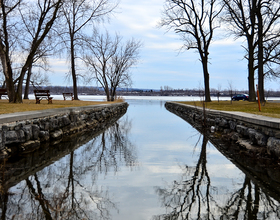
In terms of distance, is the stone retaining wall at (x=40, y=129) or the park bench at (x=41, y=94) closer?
the stone retaining wall at (x=40, y=129)

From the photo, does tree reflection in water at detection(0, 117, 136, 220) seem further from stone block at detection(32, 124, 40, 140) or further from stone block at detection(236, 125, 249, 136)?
stone block at detection(236, 125, 249, 136)

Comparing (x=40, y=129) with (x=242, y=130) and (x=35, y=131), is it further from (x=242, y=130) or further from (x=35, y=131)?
(x=242, y=130)

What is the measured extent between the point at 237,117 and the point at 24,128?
6011 millimetres

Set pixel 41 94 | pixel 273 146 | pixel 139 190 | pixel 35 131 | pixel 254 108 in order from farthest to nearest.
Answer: pixel 41 94
pixel 254 108
pixel 35 131
pixel 273 146
pixel 139 190

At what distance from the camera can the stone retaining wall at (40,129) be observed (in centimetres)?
641

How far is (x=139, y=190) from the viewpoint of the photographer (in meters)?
4.44

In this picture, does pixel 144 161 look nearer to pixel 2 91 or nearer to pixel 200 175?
pixel 200 175

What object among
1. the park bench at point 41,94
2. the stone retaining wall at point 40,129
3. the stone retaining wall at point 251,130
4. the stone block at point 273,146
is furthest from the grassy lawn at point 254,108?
the park bench at point 41,94

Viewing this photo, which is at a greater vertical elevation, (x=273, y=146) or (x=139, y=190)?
(x=273, y=146)

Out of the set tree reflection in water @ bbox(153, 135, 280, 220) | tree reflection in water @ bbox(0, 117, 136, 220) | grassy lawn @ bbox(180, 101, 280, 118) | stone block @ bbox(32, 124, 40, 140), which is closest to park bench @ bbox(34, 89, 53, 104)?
grassy lawn @ bbox(180, 101, 280, 118)

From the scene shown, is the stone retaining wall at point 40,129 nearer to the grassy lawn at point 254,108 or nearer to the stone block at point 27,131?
the stone block at point 27,131

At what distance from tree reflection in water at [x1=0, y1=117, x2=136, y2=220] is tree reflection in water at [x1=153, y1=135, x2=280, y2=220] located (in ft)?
2.71

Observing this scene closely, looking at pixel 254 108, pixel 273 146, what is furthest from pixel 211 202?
pixel 254 108

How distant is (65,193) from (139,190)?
1089 mm
